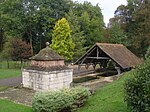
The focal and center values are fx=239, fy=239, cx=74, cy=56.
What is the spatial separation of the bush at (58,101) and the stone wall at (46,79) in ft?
23.5

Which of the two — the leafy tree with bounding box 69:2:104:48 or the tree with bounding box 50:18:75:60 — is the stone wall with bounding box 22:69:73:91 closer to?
the tree with bounding box 50:18:75:60

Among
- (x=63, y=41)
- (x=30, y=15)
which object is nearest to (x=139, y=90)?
(x=63, y=41)

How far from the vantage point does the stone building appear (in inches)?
781

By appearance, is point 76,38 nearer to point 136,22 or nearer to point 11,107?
point 136,22

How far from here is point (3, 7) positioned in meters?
53.7

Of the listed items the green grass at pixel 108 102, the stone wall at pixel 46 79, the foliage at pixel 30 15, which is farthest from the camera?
the foliage at pixel 30 15

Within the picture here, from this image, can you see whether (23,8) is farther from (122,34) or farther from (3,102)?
(3,102)

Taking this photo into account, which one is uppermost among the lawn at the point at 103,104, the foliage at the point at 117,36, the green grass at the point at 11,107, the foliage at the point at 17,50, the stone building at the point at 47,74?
the foliage at the point at 117,36

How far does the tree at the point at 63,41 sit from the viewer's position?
40.0m

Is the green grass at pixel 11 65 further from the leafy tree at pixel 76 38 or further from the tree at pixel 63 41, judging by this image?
the leafy tree at pixel 76 38

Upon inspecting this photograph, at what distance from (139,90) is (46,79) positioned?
12228mm

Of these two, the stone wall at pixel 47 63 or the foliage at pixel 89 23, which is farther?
the foliage at pixel 89 23

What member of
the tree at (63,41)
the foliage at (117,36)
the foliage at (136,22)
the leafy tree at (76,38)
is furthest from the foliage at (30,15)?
the foliage at (136,22)

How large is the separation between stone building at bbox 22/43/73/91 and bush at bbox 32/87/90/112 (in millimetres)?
7263
